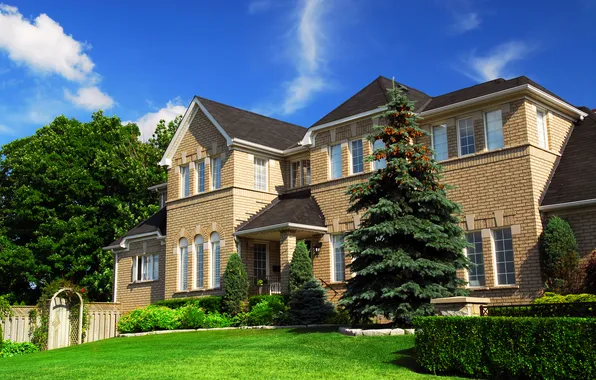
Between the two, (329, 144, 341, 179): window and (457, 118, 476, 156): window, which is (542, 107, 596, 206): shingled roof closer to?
(457, 118, 476, 156): window

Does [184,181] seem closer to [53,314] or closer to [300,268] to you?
[300,268]

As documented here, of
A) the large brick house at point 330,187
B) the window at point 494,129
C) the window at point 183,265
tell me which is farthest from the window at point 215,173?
the window at point 494,129

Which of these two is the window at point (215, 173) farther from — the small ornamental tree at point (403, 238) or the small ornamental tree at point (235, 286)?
the small ornamental tree at point (403, 238)

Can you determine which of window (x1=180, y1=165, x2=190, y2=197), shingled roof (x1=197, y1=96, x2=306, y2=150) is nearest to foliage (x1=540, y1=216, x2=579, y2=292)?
shingled roof (x1=197, y1=96, x2=306, y2=150)

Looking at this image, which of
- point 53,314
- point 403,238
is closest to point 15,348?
point 53,314

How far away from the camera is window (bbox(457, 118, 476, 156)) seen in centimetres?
2180

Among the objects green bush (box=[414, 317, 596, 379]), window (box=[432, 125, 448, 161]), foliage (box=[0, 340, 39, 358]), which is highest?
window (box=[432, 125, 448, 161])

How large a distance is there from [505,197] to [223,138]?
1279cm

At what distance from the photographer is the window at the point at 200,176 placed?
95.5ft

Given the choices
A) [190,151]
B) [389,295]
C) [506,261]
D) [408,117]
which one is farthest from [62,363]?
[190,151]

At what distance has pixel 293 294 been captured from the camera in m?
22.8

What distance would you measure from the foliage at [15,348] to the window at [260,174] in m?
11.2

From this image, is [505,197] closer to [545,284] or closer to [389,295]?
[545,284]

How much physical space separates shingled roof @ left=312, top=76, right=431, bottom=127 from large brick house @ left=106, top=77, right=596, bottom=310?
0.27 ft
